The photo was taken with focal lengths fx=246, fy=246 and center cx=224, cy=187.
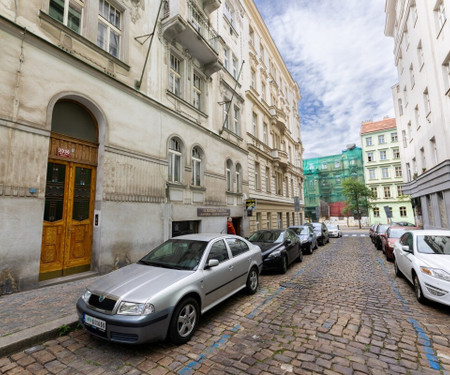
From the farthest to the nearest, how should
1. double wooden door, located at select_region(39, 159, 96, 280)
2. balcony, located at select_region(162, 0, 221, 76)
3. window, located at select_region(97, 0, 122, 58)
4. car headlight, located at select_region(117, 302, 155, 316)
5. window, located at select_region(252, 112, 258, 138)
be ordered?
window, located at select_region(252, 112, 258, 138)
balcony, located at select_region(162, 0, 221, 76)
window, located at select_region(97, 0, 122, 58)
double wooden door, located at select_region(39, 159, 96, 280)
car headlight, located at select_region(117, 302, 155, 316)

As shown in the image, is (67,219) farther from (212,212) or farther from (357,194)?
(357,194)

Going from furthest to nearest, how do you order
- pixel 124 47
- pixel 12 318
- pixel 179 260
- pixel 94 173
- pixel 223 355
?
1. pixel 124 47
2. pixel 94 173
3. pixel 179 260
4. pixel 12 318
5. pixel 223 355

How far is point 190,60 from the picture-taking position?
12.0 meters

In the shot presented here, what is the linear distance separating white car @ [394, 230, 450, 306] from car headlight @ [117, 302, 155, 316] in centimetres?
516

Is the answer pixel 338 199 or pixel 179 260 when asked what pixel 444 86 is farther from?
pixel 338 199

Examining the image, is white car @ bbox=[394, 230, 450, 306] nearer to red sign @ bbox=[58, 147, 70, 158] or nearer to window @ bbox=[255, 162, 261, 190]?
red sign @ bbox=[58, 147, 70, 158]

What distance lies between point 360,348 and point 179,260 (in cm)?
→ 313

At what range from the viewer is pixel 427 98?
1453cm

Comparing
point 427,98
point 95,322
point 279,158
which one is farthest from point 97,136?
point 427,98

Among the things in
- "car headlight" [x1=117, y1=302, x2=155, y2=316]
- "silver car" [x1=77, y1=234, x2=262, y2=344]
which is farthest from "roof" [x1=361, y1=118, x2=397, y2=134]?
"car headlight" [x1=117, y1=302, x2=155, y2=316]

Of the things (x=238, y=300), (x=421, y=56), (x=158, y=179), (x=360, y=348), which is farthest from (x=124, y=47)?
(x=421, y=56)

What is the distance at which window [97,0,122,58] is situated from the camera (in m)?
8.16

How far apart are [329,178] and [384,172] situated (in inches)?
572

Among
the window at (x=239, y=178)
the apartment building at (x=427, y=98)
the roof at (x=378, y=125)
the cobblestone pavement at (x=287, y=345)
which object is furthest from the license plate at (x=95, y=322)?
the roof at (x=378, y=125)
